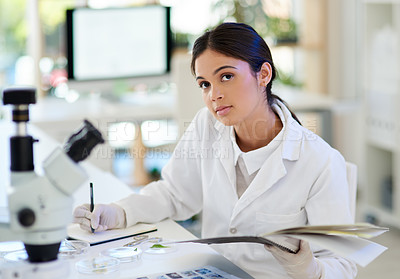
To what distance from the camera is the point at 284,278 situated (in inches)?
59.9

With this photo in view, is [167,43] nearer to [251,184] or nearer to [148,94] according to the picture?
[148,94]

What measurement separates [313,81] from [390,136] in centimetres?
110

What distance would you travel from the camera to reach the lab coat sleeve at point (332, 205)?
1461 millimetres

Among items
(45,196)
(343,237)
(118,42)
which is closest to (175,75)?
(118,42)

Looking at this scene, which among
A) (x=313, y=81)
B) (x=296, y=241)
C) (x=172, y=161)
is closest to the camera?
(x=296, y=241)

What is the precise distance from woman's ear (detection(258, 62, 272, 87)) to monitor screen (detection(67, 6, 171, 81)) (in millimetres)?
2353

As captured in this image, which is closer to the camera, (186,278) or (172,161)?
(186,278)

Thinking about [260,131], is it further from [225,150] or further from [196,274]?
[196,274]

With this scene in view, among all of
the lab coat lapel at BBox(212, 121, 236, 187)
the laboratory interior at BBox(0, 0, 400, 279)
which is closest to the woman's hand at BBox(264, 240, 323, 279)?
the lab coat lapel at BBox(212, 121, 236, 187)

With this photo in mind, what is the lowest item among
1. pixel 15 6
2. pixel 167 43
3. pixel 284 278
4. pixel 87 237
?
pixel 284 278

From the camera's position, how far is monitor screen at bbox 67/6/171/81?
376 cm

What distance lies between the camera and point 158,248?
146 cm

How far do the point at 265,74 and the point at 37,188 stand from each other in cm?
74

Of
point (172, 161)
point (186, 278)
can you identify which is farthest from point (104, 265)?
point (172, 161)
